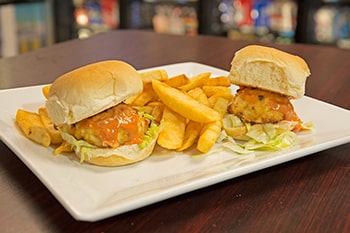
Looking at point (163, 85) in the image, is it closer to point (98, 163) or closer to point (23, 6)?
point (98, 163)

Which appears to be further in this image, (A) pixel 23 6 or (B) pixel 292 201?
(A) pixel 23 6

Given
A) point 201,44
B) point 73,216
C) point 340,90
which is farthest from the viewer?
point 201,44

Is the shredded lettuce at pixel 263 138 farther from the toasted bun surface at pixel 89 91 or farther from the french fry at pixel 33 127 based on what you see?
the french fry at pixel 33 127

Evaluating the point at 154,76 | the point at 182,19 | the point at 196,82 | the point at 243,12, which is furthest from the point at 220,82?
the point at 182,19

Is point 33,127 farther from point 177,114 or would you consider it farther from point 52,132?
point 177,114

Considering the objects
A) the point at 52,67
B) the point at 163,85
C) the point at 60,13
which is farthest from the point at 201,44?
the point at 60,13

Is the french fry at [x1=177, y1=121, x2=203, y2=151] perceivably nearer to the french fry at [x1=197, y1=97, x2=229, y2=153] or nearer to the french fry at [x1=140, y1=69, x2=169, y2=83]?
the french fry at [x1=197, y1=97, x2=229, y2=153]

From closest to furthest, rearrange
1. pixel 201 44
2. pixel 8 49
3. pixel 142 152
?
pixel 142 152, pixel 201 44, pixel 8 49
